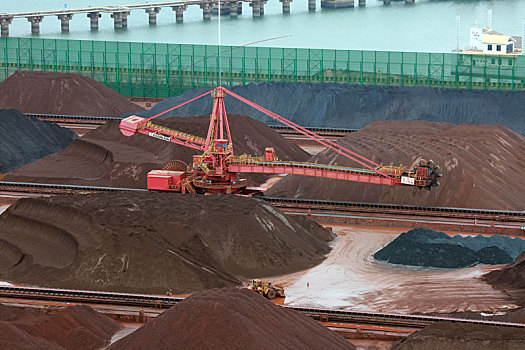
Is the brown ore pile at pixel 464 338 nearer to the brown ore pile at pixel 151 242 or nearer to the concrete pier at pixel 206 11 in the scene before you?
the brown ore pile at pixel 151 242

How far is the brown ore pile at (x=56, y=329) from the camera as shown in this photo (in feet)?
115

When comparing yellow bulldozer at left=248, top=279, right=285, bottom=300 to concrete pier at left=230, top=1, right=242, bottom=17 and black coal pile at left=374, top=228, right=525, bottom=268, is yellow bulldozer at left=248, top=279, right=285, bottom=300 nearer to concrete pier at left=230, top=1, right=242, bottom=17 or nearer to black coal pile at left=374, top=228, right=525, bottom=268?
black coal pile at left=374, top=228, right=525, bottom=268

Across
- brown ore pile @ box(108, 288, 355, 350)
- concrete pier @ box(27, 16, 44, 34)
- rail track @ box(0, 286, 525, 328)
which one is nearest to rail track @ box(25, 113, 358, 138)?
rail track @ box(0, 286, 525, 328)

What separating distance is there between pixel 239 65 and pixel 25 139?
28.1 m

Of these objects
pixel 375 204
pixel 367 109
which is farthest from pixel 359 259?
pixel 367 109

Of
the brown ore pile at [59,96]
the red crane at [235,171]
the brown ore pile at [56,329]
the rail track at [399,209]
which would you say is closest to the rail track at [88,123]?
the brown ore pile at [59,96]

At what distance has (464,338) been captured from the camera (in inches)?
1427

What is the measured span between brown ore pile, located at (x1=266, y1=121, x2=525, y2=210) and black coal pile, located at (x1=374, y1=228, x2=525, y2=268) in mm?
7154

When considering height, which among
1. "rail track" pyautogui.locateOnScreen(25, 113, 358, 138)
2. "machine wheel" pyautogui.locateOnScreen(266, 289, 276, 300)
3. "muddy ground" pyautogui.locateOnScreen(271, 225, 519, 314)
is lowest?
"rail track" pyautogui.locateOnScreen(25, 113, 358, 138)

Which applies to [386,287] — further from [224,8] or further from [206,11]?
[224,8]

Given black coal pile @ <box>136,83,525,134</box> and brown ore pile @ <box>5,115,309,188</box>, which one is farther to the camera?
black coal pile @ <box>136,83,525,134</box>

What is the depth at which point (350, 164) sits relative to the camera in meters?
63.2

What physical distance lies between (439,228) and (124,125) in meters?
18.5

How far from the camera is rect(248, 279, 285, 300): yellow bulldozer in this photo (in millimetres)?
44209
